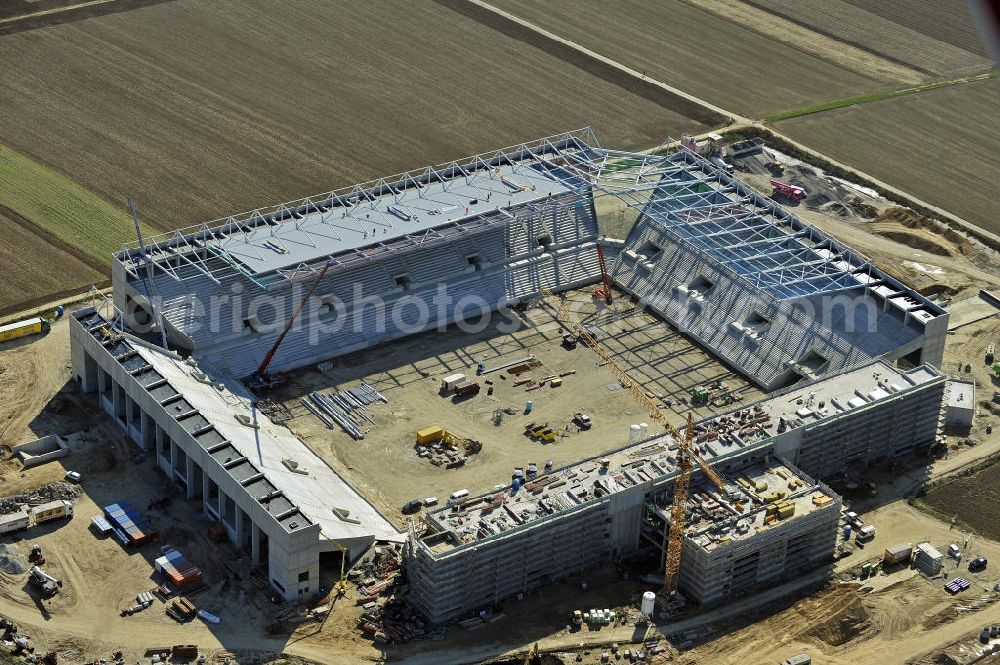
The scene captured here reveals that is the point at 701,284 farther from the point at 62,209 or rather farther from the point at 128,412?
the point at 62,209

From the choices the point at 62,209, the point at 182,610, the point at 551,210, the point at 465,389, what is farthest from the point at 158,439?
the point at 62,209

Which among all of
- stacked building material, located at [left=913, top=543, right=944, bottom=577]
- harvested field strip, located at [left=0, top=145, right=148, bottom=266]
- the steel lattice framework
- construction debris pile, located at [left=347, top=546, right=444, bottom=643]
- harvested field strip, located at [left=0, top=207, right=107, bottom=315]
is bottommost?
construction debris pile, located at [left=347, top=546, right=444, bottom=643]

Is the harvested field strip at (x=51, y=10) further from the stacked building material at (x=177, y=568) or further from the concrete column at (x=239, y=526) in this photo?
the stacked building material at (x=177, y=568)

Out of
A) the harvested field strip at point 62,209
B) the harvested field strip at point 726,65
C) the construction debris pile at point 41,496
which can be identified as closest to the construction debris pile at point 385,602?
the construction debris pile at point 41,496

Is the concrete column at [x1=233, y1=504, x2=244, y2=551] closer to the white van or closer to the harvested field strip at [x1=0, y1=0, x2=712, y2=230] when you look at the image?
the white van

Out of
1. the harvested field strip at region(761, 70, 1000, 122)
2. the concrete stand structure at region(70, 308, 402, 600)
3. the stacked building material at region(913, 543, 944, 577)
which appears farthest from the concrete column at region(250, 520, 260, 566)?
the harvested field strip at region(761, 70, 1000, 122)

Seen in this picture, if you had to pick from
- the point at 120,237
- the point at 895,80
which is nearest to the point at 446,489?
the point at 120,237

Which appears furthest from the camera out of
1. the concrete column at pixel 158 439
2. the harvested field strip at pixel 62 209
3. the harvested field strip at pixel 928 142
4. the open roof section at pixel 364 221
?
the harvested field strip at pixel 928 142

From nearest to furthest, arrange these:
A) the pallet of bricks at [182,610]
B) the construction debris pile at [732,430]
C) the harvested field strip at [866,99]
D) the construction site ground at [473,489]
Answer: the construction site ground at [473,489] → the pallet of bricks at [182,610] → the construction debris pile at [732,430] → the harvested field strip at [866,99]

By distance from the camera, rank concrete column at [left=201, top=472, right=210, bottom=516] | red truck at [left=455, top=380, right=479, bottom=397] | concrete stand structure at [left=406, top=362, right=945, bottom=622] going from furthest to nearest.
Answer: red truck at [left=455, top=380, right=479, bottom=397] → concrete column at [left=201, top=472, right=210, bottom=516] → concrete stand structure at [left=406, top=362, right=945, bottom=622]
